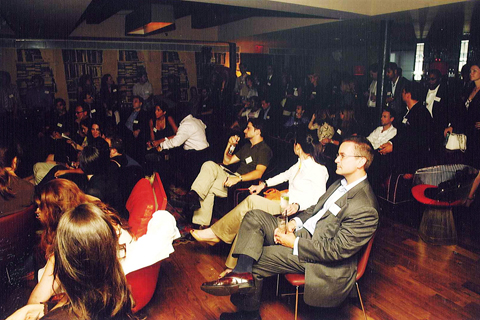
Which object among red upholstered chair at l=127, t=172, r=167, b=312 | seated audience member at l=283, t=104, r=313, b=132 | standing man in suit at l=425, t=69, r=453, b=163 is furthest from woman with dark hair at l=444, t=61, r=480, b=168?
red upholstered chair at l=127, t=172, r=167, b=312

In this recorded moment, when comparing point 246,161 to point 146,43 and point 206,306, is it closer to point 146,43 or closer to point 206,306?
point 206,306

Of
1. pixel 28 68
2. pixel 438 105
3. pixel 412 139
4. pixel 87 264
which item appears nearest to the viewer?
pixel 87 264

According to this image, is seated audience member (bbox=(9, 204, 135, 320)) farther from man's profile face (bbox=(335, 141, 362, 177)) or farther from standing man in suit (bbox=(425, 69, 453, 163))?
standing man in suit (bbox=(425, 69, 453, 163))

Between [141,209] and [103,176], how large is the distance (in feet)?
2.23

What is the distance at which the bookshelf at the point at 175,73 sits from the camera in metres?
9.64

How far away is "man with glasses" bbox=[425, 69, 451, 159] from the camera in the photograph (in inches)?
186

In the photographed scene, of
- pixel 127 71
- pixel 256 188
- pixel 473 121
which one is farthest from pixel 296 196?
pixel 127 71

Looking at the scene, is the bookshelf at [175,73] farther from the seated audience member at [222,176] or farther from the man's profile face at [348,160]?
the man's profile face at [348,160]

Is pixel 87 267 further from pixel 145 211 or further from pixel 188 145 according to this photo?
pixel 188 145

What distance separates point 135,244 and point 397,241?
2757 millimetres

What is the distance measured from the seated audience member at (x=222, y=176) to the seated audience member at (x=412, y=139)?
5.36 ft

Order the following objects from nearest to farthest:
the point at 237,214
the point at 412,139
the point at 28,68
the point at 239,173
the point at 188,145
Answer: the point at 237,214
the point at 239,173
the point at 412,139
the point at 188,145
the point at 28,68

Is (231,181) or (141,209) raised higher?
(141,209)

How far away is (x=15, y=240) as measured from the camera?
257 centimetres
